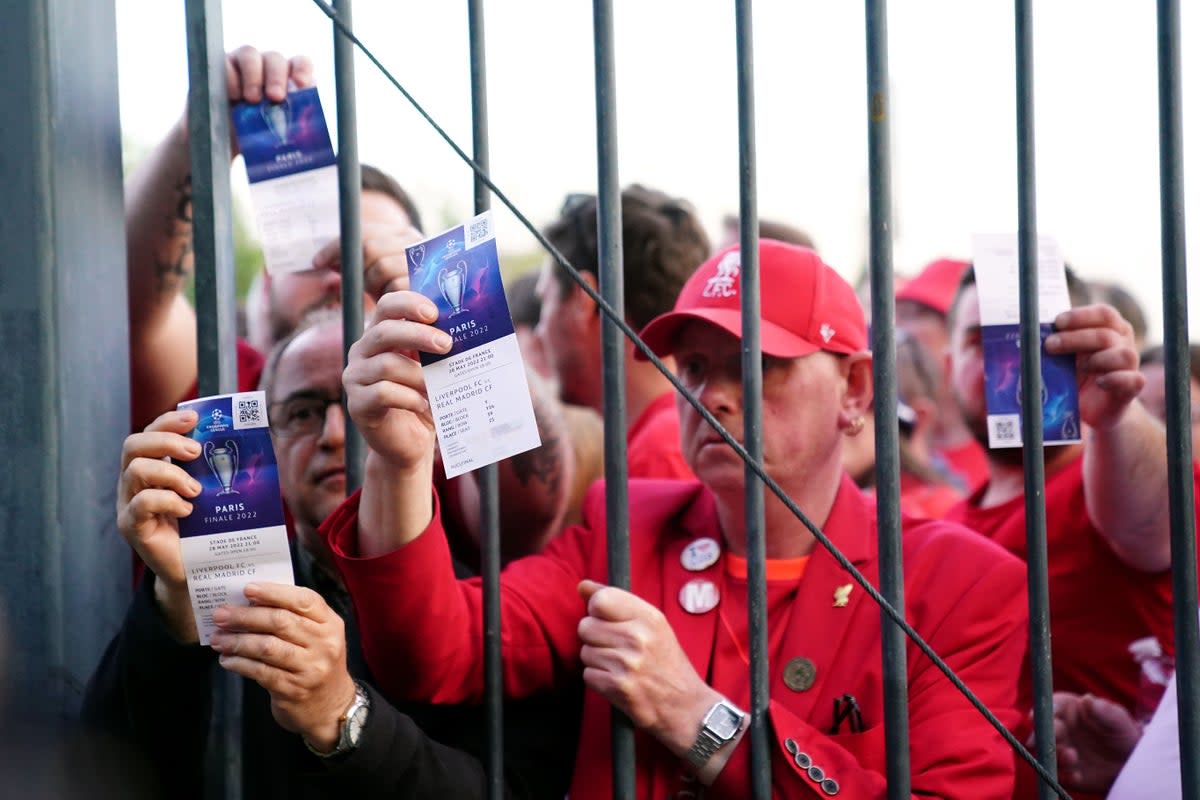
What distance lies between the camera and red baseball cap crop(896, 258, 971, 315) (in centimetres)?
397

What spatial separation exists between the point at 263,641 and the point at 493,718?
312 millimetres

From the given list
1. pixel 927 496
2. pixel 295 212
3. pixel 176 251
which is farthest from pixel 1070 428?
pixel 927 496

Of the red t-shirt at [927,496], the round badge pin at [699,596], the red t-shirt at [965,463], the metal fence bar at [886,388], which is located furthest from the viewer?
the red t-shirt at [965,463]

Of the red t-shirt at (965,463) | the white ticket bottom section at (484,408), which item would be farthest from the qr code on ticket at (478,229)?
the red t-shirt at (965,463)

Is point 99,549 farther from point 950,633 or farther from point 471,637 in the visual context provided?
point 950,633

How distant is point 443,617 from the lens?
1.74 meters

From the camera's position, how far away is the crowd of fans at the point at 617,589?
5.29ft

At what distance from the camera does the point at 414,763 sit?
1.67 metres

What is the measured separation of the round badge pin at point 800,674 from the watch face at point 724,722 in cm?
20

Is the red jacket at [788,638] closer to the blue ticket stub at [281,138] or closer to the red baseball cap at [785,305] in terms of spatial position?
the red baseball cap at [785,305]

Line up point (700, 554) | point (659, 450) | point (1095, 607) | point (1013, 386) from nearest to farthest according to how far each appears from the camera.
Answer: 1. point (1013, 386)
2. point (700, 554)
3. point (1095, 607)
4. point (659, 450)

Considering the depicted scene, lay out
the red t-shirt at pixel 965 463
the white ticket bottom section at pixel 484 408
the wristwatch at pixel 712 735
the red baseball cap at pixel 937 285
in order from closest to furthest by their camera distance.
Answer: the white ticket bottom section at pixel 484 408
the wristwatch at pixel 712 735
the red baseball cap at pixel 937 285
the red t-shirt at pixel 965 463

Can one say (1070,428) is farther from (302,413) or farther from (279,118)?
(302,413)

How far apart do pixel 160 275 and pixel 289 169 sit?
2.09 feet
